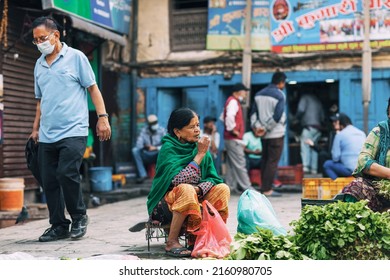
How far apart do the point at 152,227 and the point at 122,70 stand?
34.0 ft

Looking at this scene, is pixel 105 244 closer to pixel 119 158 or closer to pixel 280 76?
pixel 280 76

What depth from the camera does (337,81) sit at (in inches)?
607

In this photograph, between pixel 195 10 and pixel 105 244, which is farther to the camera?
pixel 195 10

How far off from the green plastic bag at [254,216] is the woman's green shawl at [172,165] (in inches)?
12.5

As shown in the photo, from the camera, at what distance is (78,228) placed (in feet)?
23.0

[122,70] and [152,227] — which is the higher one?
[122,70]

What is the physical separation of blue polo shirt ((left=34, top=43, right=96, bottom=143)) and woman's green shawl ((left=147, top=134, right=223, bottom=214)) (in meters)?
1.15

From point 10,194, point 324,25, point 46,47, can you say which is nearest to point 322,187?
point 46,47

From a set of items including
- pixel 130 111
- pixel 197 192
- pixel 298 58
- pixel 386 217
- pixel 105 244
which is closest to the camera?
pixel 386 217

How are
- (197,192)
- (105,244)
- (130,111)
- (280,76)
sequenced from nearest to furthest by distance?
(197,192)
(105,244)
(280,76)
(130,111)

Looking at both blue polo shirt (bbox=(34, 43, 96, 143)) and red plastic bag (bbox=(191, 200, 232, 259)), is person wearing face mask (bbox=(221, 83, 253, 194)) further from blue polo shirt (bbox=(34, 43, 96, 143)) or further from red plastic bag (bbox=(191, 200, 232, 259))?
red plastic bag (bbox=(191, 200, 232, 259))

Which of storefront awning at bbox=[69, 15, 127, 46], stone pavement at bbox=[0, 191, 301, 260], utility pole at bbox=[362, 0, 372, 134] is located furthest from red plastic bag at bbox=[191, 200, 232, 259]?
utility pole at bbox=[362, 0, 372, 134]

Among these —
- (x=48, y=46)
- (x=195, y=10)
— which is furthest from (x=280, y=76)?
(x=48, y=46)

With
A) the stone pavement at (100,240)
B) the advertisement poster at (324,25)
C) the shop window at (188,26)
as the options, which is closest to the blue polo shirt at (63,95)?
the stone pavement at (100,240)
